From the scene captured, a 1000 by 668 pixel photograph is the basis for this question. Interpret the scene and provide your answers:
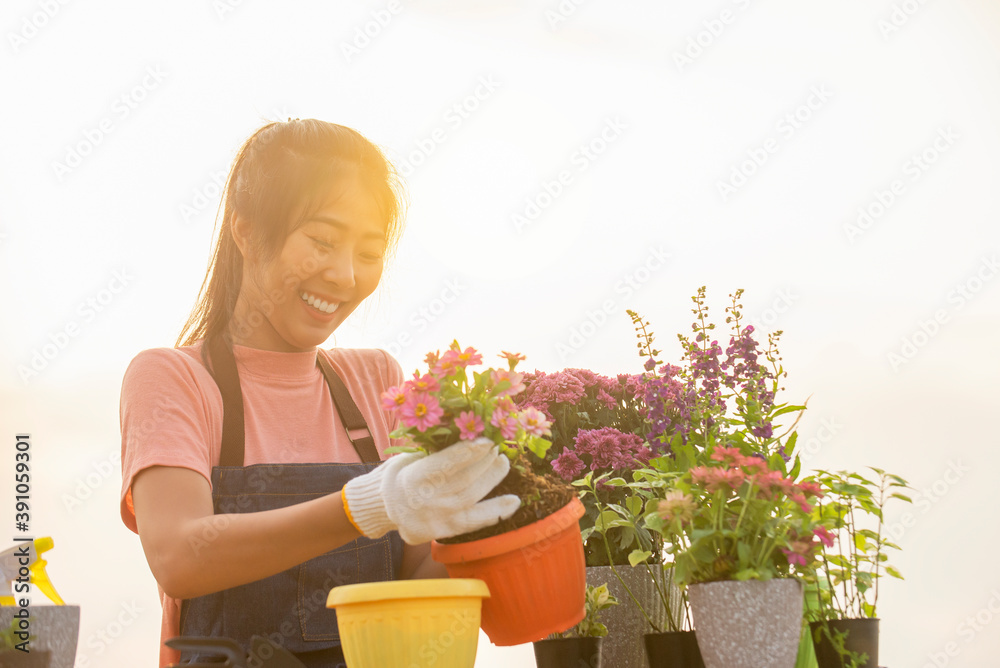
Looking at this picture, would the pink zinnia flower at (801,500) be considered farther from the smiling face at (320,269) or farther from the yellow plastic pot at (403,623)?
the smiling face at (320,269)

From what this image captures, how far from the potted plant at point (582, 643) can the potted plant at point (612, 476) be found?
7 cm

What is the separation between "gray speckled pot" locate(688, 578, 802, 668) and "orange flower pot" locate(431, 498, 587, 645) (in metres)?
0.20

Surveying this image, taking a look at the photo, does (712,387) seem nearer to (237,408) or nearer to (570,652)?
(570,652)

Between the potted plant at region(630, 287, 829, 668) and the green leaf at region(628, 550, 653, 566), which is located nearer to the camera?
the potted plant at region(630, 287, 829, 668)

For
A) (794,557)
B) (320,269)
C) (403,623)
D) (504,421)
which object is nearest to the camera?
(403,623)

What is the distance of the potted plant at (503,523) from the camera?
3.15 ft

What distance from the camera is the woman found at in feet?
3.26

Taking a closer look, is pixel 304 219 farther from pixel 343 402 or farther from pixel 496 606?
pixel 496 606

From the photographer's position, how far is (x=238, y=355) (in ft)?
4.80

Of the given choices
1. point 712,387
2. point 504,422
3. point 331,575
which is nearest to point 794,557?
point 712,387

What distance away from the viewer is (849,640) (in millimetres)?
1170

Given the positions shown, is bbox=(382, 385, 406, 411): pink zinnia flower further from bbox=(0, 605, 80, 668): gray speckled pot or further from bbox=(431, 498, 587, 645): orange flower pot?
bbox=(0, 605, 80, 668): gray speckled pot

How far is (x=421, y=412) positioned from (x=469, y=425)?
0.19ft

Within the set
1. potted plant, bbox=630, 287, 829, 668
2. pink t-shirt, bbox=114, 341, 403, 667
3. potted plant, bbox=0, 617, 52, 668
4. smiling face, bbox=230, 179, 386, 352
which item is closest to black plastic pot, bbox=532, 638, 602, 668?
potted plant, bbox=630, 287, 829, 668
